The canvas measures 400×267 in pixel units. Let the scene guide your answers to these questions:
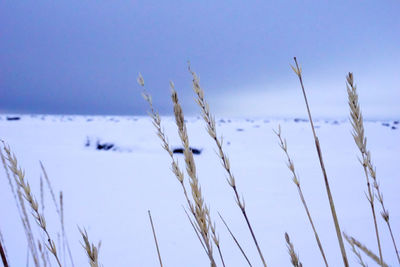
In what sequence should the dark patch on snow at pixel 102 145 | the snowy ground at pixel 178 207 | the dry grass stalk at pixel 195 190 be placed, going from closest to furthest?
the dry grass stalk at pixel 195 190
the snowy ground at pixel 178 207
the dark patch on snow at pixel 102 145

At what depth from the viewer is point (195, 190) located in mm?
666

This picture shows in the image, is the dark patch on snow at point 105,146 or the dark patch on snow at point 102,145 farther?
the dark patch on snow at point 105,146

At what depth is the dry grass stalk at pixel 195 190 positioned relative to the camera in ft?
2.15

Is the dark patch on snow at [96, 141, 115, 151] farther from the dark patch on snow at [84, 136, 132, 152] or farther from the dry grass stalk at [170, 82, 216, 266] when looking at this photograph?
the dry grass stalk at [170, 82, 216, 266]

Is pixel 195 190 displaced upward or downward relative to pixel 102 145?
downward

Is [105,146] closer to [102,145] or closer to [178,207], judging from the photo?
[102,145]

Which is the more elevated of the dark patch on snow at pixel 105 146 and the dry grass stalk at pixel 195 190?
the dark patch on snow at pixel 105 146

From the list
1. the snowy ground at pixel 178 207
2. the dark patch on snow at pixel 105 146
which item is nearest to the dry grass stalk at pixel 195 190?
the snowy ground at pixel 178 207

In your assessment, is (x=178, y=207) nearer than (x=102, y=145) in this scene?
Yes

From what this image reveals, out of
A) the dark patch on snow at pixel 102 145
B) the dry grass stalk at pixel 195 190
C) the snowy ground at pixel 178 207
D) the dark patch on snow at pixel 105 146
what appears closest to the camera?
the dry grass stalk at pixel 195 190

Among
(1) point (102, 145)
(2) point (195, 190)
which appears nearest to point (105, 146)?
(1) point (102, 145)

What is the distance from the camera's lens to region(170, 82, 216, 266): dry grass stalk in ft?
2.15

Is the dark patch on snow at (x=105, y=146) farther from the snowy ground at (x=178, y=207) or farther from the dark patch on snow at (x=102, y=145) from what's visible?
the snowy ground at (x=178, y=207)

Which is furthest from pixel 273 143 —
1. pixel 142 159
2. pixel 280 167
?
pixel 142 159
